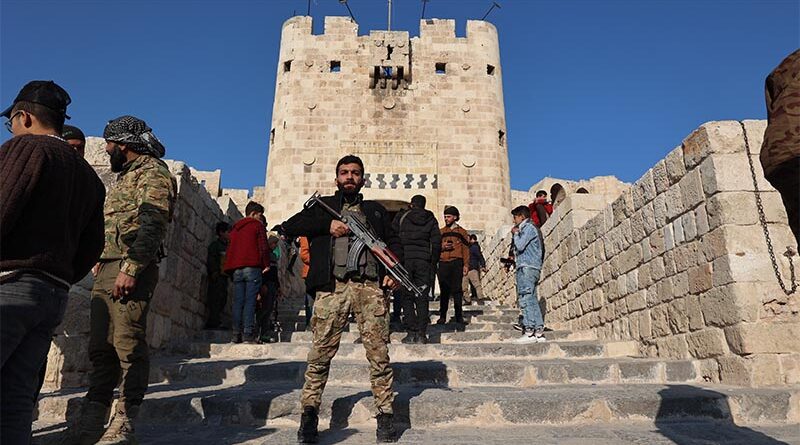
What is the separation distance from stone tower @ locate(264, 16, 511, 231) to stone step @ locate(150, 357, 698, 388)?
1211cm

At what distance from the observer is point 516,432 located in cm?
337

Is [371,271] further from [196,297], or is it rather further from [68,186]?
[196,297]

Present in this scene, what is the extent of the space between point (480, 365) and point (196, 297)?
387cm

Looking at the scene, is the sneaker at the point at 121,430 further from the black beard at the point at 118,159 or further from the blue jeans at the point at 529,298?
the blue jeans at the point at 529,298

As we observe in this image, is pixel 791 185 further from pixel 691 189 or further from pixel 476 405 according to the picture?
pixel 691 189

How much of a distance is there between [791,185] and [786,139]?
0.46 ft

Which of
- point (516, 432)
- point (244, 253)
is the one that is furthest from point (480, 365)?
point (244, 253)

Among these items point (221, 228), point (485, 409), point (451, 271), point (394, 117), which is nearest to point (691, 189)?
point (485, 409)

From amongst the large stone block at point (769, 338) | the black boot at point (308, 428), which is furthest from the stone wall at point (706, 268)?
A: the black boot at point (308, 428)

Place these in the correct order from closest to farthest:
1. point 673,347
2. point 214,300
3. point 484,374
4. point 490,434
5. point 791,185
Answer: point 791,185 < point 490,434 < point 484,374 < point 673,347 < point 214,300

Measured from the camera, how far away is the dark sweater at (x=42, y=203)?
1.78 metres

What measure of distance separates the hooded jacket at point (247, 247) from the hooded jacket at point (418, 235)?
162 cm

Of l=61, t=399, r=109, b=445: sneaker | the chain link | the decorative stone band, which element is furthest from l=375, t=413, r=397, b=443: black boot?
the decorative stone band

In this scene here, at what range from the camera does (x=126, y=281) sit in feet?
9.25
